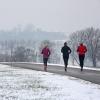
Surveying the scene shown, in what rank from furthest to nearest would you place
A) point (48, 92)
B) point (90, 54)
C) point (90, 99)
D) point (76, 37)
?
point (76, 37) < point (90, 54) < point (48, 92) < point (90, 99)

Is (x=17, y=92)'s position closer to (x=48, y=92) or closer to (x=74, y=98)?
(x=48, y=92)

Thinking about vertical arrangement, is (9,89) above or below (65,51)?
below

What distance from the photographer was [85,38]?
12119 centimetres

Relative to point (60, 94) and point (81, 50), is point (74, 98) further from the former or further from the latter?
point (81, 50)

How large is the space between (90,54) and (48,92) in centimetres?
9516

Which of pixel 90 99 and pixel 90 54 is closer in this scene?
pixel 90 99

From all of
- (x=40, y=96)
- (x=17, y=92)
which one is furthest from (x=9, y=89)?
(x=40, y=96)

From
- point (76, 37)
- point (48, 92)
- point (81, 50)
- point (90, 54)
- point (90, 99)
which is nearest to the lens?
point (90, 99)

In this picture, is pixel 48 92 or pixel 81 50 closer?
pixel 48 92

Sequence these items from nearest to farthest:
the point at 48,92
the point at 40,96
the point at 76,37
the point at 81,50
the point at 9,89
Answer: the point at 40,96
the point at 48,92
the point at 9,89
the point at 81,50
the point at 76,37

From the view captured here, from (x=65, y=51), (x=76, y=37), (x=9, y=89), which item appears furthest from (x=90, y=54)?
(x=9, y=89)

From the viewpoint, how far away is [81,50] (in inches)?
995

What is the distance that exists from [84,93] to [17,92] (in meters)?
2.44

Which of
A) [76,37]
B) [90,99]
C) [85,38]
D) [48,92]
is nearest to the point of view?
[90,99]
